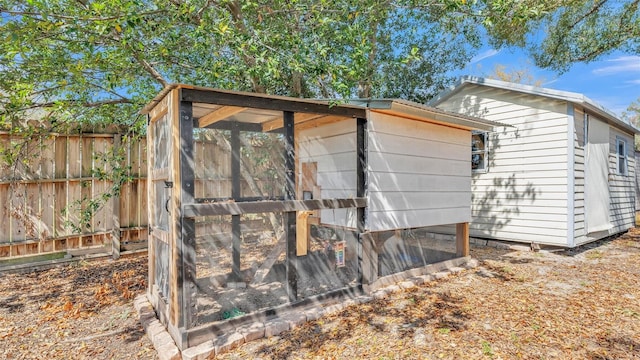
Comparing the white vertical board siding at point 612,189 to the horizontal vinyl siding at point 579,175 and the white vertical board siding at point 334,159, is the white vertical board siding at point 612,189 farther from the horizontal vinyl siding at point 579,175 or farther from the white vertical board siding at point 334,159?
the white vertical board siding at point 334,159

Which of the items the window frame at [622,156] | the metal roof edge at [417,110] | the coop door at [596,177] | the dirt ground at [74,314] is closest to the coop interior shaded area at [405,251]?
the metal roof edge at [417,110]

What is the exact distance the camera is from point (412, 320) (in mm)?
3547

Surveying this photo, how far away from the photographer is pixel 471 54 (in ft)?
33.2

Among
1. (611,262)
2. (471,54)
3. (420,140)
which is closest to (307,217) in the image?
(420,140)

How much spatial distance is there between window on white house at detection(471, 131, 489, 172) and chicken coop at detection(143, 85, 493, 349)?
2.14 m

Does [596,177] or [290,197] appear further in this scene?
[596,177]

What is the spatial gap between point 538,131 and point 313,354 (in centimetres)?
621

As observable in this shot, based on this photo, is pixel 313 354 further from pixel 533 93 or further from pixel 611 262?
pixel 533 93

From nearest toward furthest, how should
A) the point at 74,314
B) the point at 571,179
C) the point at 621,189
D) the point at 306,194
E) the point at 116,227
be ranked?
the point at 74,314
the point at 306,194
the point at 116,227
the point at 571,179
the point at 621,189

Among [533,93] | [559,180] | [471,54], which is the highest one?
[471,54]

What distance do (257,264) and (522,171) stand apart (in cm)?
545

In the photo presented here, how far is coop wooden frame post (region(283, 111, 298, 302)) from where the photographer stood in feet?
11.5

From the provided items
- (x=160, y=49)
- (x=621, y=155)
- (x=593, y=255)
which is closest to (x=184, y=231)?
(x=160, y=49)

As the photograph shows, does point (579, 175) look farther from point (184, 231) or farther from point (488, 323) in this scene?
point (184, 231)
